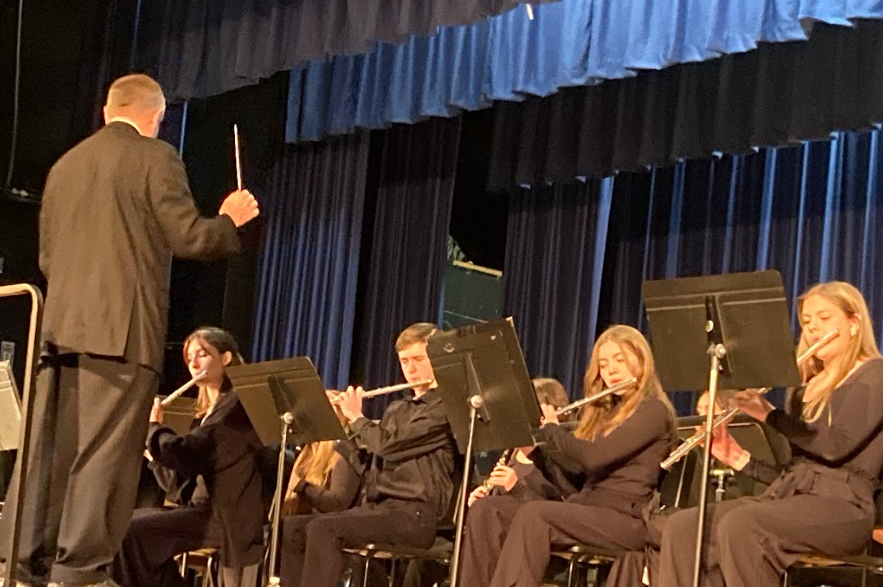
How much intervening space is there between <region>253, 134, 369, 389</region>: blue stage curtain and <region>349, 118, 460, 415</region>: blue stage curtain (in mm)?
146

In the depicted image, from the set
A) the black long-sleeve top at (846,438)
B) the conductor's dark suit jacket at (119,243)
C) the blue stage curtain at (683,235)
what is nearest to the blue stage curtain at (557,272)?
the blue stage curtain at (683,235)

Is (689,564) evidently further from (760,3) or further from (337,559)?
(760,3)

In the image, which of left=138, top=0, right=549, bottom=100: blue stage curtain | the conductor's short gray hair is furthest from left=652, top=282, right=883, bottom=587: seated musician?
left=138, top=0, right=549, bottom=100: blue stage curtain

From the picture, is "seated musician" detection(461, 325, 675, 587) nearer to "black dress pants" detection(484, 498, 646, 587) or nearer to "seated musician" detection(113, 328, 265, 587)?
"black dress pants" detection(484, 498, 646, 587)

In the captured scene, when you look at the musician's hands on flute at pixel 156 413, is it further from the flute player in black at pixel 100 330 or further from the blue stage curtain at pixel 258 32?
the blue stage curtain at pixel 258 32

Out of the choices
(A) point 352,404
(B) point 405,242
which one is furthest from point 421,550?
(B) point 405,242

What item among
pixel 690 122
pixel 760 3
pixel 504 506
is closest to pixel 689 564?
pixel 504 506

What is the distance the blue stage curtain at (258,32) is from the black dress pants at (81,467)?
2.75m

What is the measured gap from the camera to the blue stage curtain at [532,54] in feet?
17.8

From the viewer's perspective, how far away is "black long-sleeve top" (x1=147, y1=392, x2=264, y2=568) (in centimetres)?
498

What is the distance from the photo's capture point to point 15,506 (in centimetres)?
334

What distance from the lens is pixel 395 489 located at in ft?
16.5

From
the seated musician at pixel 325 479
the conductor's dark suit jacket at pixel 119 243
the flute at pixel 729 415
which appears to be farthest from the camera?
the seated musician at pixel 325 479

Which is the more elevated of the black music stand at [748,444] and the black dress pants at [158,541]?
the black music stand at [748,444]
